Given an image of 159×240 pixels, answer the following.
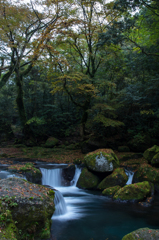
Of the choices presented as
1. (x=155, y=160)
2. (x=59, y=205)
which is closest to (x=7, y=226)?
(x=59, y=205)

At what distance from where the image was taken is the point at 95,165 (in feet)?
30.8

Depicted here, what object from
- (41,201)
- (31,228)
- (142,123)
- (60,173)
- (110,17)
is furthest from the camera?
(110,17)

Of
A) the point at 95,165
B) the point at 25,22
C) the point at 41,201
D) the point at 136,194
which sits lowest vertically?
the point at 136,194

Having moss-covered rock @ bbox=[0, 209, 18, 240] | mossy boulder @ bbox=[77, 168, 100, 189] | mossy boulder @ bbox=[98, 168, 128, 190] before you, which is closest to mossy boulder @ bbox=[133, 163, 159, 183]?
mossy boulder @ bbox=[98, 168, 128, 190]

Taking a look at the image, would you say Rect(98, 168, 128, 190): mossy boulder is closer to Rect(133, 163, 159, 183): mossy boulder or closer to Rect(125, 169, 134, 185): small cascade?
Rect(125, 169, 134, 185): small cascade

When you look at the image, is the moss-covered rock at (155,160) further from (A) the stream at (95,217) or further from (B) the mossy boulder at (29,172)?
(B) the mossy boulder at (29,172)

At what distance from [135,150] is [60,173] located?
5.88 meters

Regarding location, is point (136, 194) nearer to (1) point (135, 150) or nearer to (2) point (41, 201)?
(2) point (41, 201)

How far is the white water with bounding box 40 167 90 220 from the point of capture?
6641mm

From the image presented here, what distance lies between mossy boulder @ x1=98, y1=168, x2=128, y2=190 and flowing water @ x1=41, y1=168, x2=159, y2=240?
545 mm

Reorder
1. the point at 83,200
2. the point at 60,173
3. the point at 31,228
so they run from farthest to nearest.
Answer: the point at 60,173 < the point at 83,200 < the point at 31,228

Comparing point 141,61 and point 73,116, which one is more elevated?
point 141,61

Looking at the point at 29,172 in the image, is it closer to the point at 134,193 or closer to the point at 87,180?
the point at 87,180

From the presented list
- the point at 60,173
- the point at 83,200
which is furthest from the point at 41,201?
the point at 60,173
